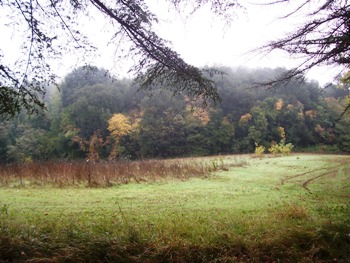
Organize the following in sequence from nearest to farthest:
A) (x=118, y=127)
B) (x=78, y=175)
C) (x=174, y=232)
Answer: (x=174, y=232)
(x=78, y=175)
(x=118, y=127)

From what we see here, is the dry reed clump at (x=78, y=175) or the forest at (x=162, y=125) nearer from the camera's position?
the dry reed clump at (x=78, y=175)

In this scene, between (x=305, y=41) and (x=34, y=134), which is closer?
(x=305, y=41)

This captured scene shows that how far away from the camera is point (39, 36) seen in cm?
413

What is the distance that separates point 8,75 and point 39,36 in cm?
78

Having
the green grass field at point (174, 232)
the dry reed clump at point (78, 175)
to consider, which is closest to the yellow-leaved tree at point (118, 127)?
the dry reed clump at point (78, 175)

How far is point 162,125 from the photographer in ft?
102

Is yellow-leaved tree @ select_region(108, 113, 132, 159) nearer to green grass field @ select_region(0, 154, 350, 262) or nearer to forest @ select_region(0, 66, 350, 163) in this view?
forest @ select_region(0, 66, 350, 163)

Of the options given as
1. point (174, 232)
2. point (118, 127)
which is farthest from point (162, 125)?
point (174, 232)

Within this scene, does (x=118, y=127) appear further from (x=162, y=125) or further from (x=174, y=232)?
(x=174, y=232)

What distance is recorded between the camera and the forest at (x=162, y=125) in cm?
3116

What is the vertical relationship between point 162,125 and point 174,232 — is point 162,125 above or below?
above

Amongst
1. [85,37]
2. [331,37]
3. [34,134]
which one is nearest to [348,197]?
[331,37]

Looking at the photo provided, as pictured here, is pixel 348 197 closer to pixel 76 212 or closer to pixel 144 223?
pixel 144 223

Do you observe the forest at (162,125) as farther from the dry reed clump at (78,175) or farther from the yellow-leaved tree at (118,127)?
the dry reed clump at (78,175)
